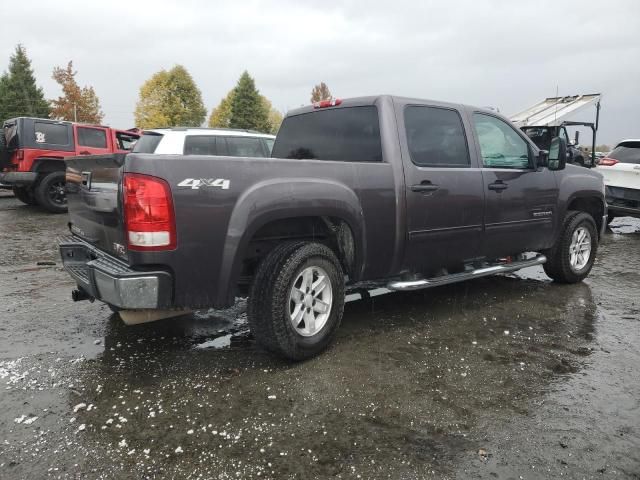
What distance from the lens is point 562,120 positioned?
50.8 feet

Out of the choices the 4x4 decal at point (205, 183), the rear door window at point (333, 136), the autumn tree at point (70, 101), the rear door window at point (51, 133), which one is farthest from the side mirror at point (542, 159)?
the autumn tree at point (70, 101)

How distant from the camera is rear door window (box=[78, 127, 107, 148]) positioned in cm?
1137

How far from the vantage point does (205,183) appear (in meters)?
2.76

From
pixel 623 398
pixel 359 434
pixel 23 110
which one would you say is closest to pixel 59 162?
pixel 359 434

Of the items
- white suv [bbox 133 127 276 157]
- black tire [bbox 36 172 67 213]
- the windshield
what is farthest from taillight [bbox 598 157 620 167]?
black tire [bbox 36 172 67 213]

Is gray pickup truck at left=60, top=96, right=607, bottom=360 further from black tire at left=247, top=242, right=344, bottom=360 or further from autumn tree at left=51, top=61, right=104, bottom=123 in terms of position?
autumn tree at left=51, top=61, right=104, bottom=123

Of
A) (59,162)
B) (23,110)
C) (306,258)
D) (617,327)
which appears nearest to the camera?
(306,258)

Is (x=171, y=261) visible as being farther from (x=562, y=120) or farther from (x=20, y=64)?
(x=20, y=64)

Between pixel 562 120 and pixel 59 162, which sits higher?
pixel 562 120

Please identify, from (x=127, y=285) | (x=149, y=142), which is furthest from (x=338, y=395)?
(x=149, y=142)

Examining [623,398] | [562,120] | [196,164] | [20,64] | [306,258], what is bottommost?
[623,398]

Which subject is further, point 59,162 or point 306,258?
point 59,162

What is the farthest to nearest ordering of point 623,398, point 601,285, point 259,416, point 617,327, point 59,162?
1. point 59,162
2. point 601,285
3. point 617,327
4. point 623,398
5. point 259,416

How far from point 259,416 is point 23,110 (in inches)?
1771
